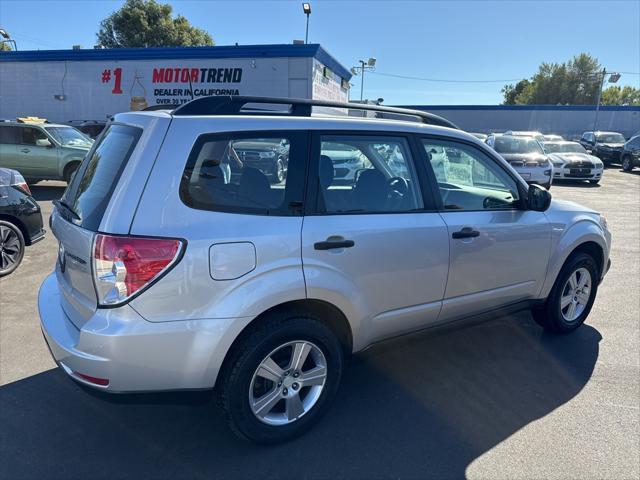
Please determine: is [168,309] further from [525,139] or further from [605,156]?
[605,156]

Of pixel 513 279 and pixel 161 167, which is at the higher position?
pixel 161 167

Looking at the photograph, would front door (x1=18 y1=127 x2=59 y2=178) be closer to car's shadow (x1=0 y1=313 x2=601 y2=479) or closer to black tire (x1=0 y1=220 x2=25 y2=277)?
black tire (x1=0 y1=220 x2=25 y2=277)

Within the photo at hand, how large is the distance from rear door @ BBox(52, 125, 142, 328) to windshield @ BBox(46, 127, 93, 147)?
1017 centimetres

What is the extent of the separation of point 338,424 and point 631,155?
2332cm

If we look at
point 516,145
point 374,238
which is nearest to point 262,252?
point 374,238

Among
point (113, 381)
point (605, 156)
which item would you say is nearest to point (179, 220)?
point (113, 381)

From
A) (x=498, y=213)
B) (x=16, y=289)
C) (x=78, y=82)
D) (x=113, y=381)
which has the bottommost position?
(x=16, y=289)

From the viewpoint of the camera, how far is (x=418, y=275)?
116 inches

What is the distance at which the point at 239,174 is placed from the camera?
245 cm

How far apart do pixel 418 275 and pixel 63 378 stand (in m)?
2.58

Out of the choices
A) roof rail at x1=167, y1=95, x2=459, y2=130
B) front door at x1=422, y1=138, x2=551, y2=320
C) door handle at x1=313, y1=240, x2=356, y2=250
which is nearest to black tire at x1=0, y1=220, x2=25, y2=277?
roof rail at x1=167, y1=95, x2=459, y2=130

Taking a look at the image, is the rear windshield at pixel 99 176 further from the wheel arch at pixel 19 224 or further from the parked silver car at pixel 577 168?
the parked silver car at pixel 577 168

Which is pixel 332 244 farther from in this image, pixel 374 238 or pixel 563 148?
pixel 563 148

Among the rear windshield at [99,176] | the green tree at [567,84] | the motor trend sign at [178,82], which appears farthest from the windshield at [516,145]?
the green tree at [567,84]
